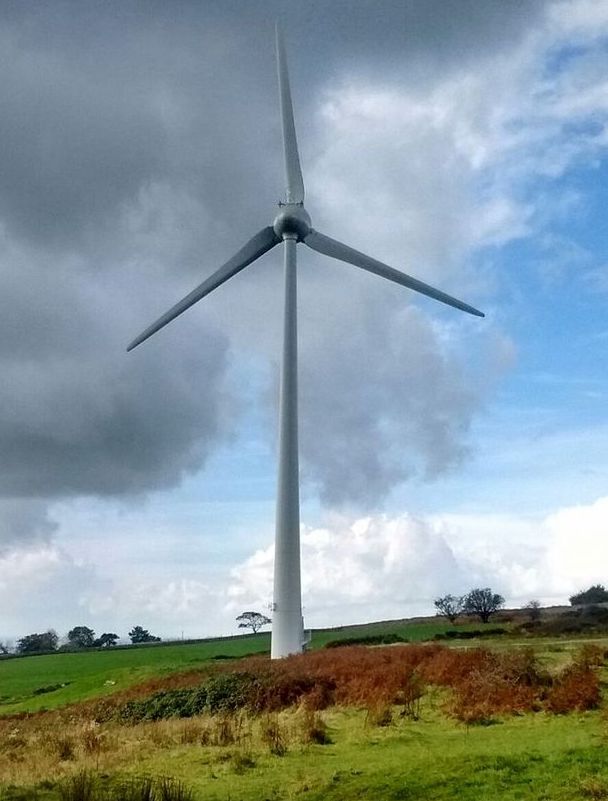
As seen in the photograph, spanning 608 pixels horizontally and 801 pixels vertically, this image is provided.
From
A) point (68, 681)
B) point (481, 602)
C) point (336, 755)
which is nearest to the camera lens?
point (336, 755)

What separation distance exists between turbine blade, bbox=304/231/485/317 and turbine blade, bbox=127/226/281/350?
2662 millimetres

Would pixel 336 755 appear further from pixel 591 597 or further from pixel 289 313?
pixel 591 597

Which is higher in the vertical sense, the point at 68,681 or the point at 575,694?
the point at 575,694

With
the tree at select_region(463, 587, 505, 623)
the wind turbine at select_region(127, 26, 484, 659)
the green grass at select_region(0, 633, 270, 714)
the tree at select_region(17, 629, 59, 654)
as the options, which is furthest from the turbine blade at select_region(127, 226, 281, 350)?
the tree at select_region(17, 629, 59, 654)

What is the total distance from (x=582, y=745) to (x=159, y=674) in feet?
130

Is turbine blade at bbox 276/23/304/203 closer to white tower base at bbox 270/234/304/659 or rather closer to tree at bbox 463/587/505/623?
white tower base at bbox 270/234/304/659

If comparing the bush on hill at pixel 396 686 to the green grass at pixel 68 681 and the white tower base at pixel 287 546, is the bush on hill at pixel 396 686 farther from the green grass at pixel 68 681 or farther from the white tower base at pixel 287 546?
the green grass at pixel 68 681

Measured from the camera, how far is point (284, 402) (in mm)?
48938

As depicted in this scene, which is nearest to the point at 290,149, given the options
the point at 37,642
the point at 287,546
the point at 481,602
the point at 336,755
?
the point at 287,546

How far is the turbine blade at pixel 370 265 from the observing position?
51981 millimetres

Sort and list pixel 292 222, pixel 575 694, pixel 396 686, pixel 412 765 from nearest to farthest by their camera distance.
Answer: pixel 412 765 → pixel 575 694 → pixel 396 686 → pixel 292 222

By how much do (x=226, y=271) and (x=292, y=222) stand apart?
5.32m

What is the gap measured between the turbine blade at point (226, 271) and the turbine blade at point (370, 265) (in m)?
2.66

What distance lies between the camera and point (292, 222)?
54031 mm
